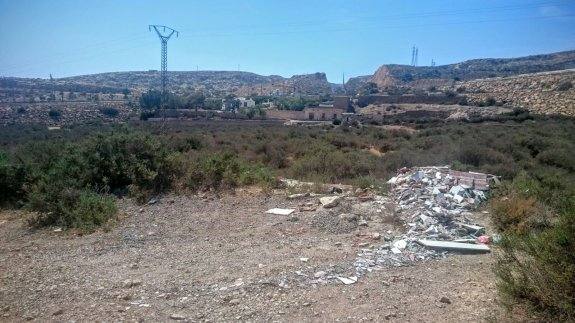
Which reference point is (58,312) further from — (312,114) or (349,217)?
(312,114)

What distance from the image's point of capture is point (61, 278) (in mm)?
5910

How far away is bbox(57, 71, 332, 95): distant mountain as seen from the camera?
360ft

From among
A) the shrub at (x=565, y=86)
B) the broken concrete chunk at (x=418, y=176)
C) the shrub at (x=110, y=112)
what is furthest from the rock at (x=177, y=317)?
the shrub at (x=565, y=86)

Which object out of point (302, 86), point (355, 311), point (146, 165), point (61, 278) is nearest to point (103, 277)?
point (61, 278)

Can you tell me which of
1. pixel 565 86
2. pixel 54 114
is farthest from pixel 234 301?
pixel 565 86

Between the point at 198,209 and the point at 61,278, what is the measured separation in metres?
3.85

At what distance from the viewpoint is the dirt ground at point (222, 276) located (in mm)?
4758

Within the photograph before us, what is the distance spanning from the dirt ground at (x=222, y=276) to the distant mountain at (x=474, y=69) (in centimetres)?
8079

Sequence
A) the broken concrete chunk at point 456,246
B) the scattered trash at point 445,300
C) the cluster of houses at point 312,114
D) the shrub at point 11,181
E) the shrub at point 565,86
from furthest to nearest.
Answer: the cluster of houses at point 312,114
the shrub at point 565,86
the shrub at point 11,181
the broken concrete chunk at point 456,246
the scattered trash at point 445,300

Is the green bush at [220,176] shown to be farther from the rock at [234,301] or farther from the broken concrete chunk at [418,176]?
the rock at [234,301]

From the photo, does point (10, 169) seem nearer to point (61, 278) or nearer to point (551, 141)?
point (61, 278)

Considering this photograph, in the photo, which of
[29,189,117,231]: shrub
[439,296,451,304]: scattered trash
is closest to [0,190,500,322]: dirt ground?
[439,296,451,304]: scattered trash

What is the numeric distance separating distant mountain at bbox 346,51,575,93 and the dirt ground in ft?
265

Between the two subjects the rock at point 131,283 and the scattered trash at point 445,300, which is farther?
the rock at point 131,283
